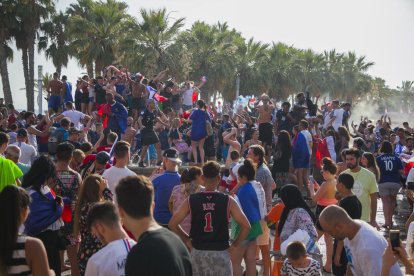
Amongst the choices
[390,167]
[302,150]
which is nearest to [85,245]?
[390,167]

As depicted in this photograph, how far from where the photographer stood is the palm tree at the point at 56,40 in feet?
148

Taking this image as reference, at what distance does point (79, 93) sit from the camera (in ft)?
70.1

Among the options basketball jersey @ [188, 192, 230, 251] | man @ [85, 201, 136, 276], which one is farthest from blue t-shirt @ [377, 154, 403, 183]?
man @ [85, 201, 136, 276]

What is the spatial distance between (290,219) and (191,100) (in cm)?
1595

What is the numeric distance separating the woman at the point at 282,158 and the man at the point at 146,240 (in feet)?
35.9

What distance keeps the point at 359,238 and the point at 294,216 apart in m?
2.13

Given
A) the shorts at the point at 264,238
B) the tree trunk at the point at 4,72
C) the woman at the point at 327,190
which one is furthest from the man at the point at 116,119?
the tree trunk at the point at 4,72

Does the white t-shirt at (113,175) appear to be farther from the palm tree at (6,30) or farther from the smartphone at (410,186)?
the palm tree at (6,30)

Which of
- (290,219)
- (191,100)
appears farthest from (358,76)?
(290,219)

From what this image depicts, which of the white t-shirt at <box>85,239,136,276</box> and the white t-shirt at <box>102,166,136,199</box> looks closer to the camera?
the white t-shirt at <box>85,239,136,276</box>

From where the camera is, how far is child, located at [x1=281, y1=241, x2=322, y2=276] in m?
6.42

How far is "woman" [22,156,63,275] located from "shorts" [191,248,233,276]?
1545 mm

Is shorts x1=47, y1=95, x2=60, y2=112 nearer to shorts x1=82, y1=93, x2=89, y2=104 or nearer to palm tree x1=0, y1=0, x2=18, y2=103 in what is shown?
shorts x1=82, y1=93, x2=89, y2=104

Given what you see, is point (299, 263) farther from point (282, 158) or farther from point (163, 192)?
point (282, 158)
